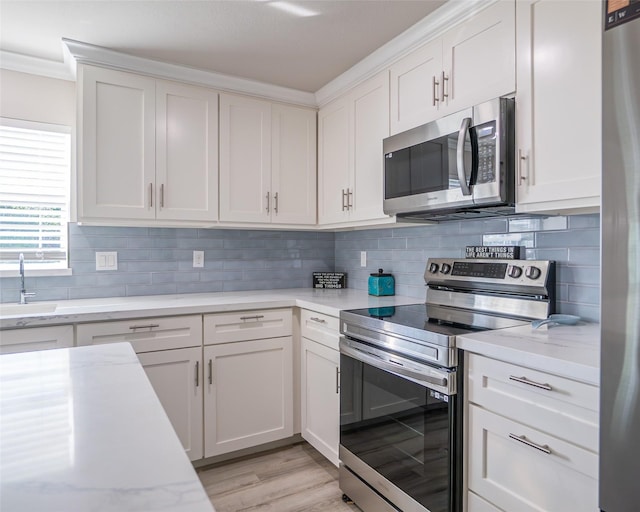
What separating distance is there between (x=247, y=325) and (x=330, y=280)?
36.3 inches

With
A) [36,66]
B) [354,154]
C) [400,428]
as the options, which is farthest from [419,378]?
[36,66]

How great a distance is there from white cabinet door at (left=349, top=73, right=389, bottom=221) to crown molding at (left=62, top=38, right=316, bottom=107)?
53 centimetres

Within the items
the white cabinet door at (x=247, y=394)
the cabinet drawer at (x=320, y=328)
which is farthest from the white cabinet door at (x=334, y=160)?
the white cabinet door at (x=247, y=394)

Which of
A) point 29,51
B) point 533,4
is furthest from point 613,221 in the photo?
point 29,51

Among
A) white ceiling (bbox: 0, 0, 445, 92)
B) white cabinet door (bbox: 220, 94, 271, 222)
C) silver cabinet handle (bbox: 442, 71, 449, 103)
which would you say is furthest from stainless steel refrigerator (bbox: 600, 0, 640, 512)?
white cabinet door (bbox: 220, 94, 271, 222)

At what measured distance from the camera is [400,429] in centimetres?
170

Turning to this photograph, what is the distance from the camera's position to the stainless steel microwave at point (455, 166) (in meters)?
→ 1.62

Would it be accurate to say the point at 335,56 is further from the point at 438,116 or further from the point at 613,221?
the point at 613,221

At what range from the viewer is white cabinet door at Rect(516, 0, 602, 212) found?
54.5 inches

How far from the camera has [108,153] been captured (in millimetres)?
2318

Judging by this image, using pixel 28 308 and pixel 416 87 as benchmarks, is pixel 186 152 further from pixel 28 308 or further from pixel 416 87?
pixel 416 87

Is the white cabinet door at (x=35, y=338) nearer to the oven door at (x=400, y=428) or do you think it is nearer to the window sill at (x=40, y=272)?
the window sill at (x=40, y=272)

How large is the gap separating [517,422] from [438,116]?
1.36 metres

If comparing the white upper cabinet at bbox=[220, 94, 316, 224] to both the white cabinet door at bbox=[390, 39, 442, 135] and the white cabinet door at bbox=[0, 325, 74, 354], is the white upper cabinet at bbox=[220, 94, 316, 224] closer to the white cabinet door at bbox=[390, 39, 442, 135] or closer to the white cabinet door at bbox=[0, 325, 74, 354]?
the white cabinet door at bbox=[390, 39, 442, 135]
